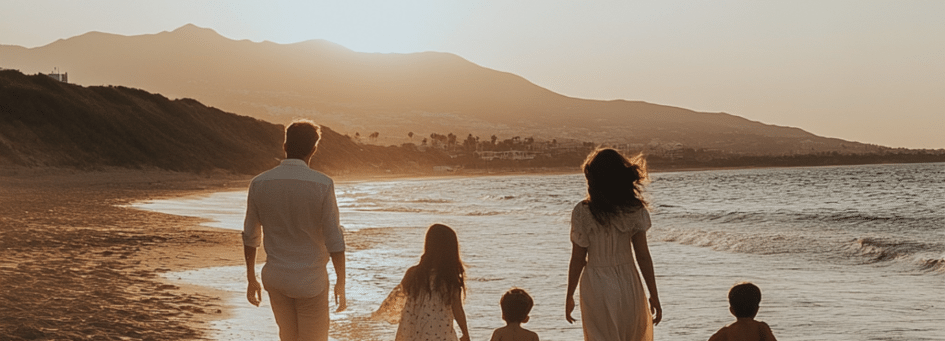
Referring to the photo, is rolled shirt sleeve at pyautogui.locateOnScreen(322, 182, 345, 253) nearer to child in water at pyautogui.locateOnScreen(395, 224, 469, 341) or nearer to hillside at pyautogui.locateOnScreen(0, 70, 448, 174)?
child in water at pyautogui.locateOnScreen(395, 224, 469, 341)

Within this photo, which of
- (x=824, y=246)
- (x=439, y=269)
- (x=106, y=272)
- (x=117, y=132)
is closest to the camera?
(x=439, y=269)

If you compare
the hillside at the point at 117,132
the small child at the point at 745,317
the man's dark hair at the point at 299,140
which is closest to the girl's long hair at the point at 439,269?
the man's dark hair at the point at 299,140

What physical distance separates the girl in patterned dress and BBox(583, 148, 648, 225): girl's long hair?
0.82 meters

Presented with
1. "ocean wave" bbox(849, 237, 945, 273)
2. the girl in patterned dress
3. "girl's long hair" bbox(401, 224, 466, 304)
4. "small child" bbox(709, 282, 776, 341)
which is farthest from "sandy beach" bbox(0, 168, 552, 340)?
"ocean wave" bbox(849, 237, 945, 273)

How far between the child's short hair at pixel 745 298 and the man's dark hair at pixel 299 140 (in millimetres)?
2332

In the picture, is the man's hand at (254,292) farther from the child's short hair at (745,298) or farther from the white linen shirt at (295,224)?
the child's short hair at (745,298)

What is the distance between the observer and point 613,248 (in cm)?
482

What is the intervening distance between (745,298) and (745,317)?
4.9 inches

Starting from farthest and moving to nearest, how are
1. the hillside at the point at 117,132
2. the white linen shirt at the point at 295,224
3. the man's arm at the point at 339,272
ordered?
the hillside at the point at 117,132 → the man's arm at the point at 339,272 → the white linen shirt at the point at 295,224

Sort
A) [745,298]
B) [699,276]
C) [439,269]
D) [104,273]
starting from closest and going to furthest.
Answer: [745,298] → [439,269] → [104,273] → [699,276]

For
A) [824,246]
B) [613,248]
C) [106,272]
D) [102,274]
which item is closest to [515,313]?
[613,248]

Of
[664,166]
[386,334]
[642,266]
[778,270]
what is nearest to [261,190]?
[642,266]

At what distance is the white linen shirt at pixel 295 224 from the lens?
14.9 feet

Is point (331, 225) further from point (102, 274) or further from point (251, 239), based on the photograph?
point (102, 274)
